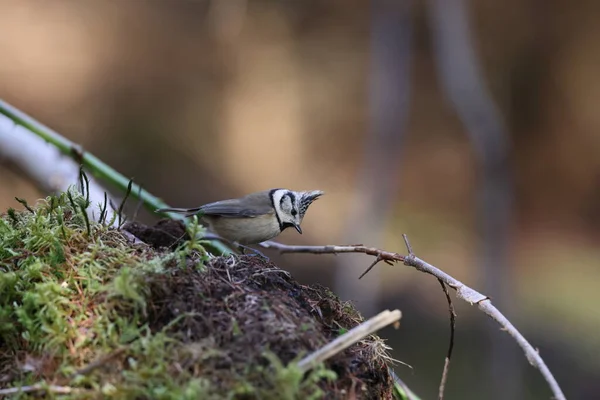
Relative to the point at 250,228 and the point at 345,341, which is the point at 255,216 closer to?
the point at 250,228

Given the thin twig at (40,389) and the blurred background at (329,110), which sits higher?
the blurred background at (329,110)

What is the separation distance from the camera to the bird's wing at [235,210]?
2.74 metres

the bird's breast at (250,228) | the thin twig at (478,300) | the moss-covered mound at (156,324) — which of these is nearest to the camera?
the moss-covered mound at (156,324)

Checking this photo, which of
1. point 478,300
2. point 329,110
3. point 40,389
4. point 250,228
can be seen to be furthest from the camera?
point 329,110

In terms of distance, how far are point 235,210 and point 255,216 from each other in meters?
0.09

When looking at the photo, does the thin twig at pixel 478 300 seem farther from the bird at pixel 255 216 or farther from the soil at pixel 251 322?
the bird at pixel 255 216

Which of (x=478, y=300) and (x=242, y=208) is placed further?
(x=242, y=208)

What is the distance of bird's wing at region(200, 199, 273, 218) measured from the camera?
2742 mm

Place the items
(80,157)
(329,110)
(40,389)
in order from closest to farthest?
(40,389) → (80,157) → (329,110)

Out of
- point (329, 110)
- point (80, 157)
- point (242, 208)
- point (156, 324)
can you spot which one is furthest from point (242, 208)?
point (329, 110)

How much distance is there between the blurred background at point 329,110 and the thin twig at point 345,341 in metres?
8.36

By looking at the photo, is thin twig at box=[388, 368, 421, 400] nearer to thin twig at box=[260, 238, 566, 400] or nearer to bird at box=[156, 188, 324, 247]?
thin twig at box=[260, 238, 566, 400]

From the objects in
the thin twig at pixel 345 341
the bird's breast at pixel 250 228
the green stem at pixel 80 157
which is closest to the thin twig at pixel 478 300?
the thin twig at pixel 345 341

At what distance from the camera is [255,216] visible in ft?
9.04
